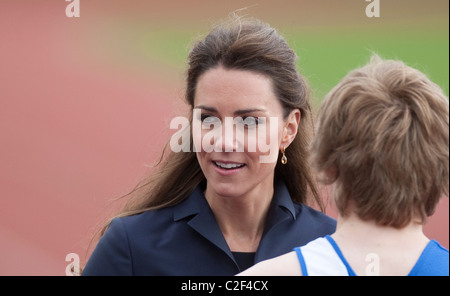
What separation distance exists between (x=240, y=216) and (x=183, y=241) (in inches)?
8.8

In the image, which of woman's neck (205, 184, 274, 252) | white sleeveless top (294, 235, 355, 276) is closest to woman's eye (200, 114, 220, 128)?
woman's neck (205, 184, 274, 252)

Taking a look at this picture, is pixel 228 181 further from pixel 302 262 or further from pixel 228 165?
pixel 302 262

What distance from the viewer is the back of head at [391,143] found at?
5.02 ft

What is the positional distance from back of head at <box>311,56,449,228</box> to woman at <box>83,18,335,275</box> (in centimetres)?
81

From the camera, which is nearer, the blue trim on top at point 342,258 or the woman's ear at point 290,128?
the blue trim on top at point 342,258

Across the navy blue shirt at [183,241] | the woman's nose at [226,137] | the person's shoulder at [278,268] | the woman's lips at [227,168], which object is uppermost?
the woman's nose at [226,137]

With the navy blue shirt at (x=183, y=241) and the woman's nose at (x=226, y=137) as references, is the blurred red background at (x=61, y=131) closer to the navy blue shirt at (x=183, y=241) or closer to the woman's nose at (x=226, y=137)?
the navy blue shirt at (x=183, y=241)

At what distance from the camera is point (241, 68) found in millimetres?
2471

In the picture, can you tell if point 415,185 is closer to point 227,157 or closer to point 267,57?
point 227,157

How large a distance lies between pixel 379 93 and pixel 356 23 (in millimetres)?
8899

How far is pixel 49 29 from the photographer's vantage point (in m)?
8.37

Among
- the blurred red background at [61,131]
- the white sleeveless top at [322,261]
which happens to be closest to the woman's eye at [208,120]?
the white sleeveless top at [322,261]

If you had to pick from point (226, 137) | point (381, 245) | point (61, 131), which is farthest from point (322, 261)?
point (61, 131)

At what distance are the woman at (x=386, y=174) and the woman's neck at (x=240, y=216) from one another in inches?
35.9
